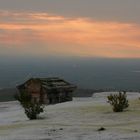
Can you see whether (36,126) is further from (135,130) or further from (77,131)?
(135,130)

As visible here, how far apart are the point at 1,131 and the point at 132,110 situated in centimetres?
762

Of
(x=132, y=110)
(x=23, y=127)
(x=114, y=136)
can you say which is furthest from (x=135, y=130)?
(x=132, y=110)

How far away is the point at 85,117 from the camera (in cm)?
2403

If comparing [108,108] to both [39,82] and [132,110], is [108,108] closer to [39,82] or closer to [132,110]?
[132,110]

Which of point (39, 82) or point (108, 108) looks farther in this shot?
point (39, 82)

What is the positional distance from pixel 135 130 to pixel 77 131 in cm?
221

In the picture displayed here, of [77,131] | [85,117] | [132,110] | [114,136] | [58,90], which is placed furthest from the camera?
[58,90]

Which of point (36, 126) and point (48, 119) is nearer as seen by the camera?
point (36, 126)

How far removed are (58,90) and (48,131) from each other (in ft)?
77.1

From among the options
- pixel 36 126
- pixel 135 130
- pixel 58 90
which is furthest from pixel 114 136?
pixel 58 90

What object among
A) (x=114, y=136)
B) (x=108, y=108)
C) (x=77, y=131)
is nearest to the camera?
(x=114, y=136)

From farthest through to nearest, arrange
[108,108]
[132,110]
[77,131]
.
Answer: [108,108]
[132,110]
[77,131]

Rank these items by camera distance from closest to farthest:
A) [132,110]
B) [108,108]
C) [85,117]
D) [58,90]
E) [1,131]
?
[1,131], [85,117], [132,110], [108,108], [58,90]

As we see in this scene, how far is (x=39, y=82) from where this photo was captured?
43344mm
